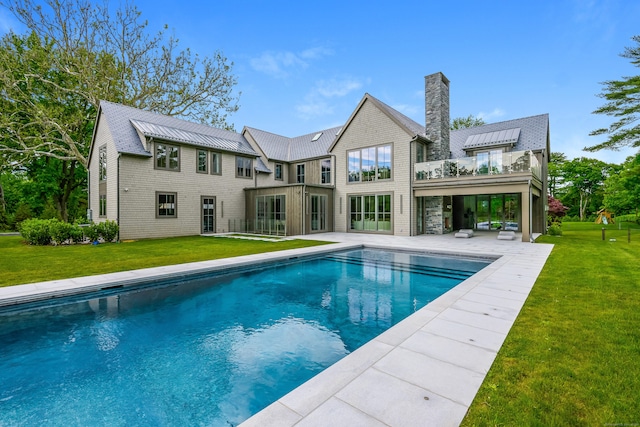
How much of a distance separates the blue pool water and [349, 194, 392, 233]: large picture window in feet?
32.3

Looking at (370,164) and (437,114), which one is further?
(370,164)

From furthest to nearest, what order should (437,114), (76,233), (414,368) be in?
(437,114), (76,233), (414,368)

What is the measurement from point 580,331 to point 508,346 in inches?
48.6

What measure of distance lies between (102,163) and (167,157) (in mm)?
4032

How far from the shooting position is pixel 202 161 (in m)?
18.9

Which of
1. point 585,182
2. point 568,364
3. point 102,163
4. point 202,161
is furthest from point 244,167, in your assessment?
point 585,182

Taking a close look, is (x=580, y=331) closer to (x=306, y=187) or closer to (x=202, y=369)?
(x=202, y=369)

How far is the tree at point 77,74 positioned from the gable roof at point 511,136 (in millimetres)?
20312

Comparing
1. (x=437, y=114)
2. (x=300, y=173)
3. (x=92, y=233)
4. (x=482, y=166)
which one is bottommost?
(x=92, y=233)

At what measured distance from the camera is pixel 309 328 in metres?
5.20

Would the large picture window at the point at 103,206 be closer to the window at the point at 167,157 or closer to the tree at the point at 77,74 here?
the window at the point at 167,157

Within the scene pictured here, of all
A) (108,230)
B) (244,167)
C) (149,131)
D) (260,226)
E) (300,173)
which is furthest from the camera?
(300,173)

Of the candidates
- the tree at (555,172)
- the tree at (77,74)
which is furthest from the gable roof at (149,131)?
the tree at (555,172)

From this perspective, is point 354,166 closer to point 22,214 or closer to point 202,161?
point 202,161
